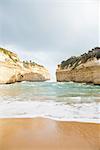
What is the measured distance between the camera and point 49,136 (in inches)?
111

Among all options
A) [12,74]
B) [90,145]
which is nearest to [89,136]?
[90,145]

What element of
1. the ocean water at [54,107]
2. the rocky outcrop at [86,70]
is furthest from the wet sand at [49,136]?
the rocky outcrop at [86,70]

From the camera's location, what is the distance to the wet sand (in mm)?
2350

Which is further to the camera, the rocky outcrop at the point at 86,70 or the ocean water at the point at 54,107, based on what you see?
the rocky outcrop at the point at 86,70

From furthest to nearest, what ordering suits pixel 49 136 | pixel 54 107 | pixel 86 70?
pixel 86 70 → pixel 54 107 → pixel 49 136

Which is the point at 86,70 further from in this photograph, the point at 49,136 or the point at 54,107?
the point at 49,136

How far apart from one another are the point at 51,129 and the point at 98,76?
19.7 meters

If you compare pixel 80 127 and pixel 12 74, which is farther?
pixel 12 74

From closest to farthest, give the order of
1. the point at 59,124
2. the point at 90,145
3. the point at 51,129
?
the point at 90,145 < the point at 51,129 < the point at 59,124

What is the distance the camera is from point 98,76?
72.8ft

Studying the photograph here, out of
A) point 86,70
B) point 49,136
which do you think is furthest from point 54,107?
point 86,70

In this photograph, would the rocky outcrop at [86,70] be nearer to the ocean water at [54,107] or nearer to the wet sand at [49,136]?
the ocean water at [54,107]

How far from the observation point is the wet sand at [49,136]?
7.71 ft

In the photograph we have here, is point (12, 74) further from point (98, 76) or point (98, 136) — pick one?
point (98, 136)
